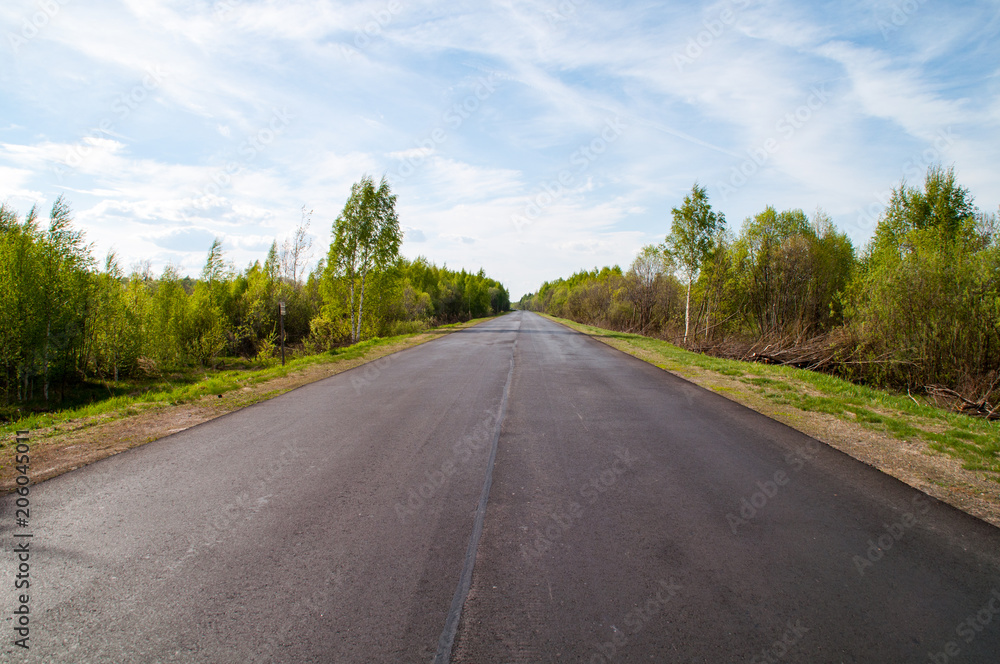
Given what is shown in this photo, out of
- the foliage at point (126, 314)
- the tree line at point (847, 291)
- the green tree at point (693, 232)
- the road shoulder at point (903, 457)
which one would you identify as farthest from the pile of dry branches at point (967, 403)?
the foliage at point (126, 314)

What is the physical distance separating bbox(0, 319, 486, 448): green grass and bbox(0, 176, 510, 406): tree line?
2.45 ft

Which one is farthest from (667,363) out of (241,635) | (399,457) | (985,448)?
(241,635)

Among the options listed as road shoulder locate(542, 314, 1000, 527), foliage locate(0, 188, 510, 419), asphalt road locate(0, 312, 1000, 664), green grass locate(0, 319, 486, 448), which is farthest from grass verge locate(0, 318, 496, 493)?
road shoulder locate(542, 314, 1000, 527)

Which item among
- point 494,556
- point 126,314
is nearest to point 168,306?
point 126,314

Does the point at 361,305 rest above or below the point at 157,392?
above

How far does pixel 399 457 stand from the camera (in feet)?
18.1

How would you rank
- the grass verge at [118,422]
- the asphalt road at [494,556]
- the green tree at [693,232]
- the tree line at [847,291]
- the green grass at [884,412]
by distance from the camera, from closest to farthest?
1. the asphalt road at [494,556]
2. the grass verge at [118,422]
3. the green grass at [884,412]
4. the tree line at [847,291]
5. the green tree at [693,232]

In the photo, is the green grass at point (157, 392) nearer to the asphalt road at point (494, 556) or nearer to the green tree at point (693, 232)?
the asphalt road at point (494, 556)

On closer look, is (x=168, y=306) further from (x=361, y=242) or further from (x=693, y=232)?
(x=693, y=232)

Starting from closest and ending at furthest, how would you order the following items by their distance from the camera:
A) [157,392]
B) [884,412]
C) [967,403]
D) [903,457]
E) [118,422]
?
[903,457] → [118,422] → [884,412] → [967,403] → [157,392]

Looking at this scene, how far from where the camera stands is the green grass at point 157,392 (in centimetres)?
734

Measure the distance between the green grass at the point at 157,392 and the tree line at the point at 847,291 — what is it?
16648 millimetres

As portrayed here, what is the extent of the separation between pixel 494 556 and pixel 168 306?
61.4ft

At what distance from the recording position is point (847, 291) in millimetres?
16047
